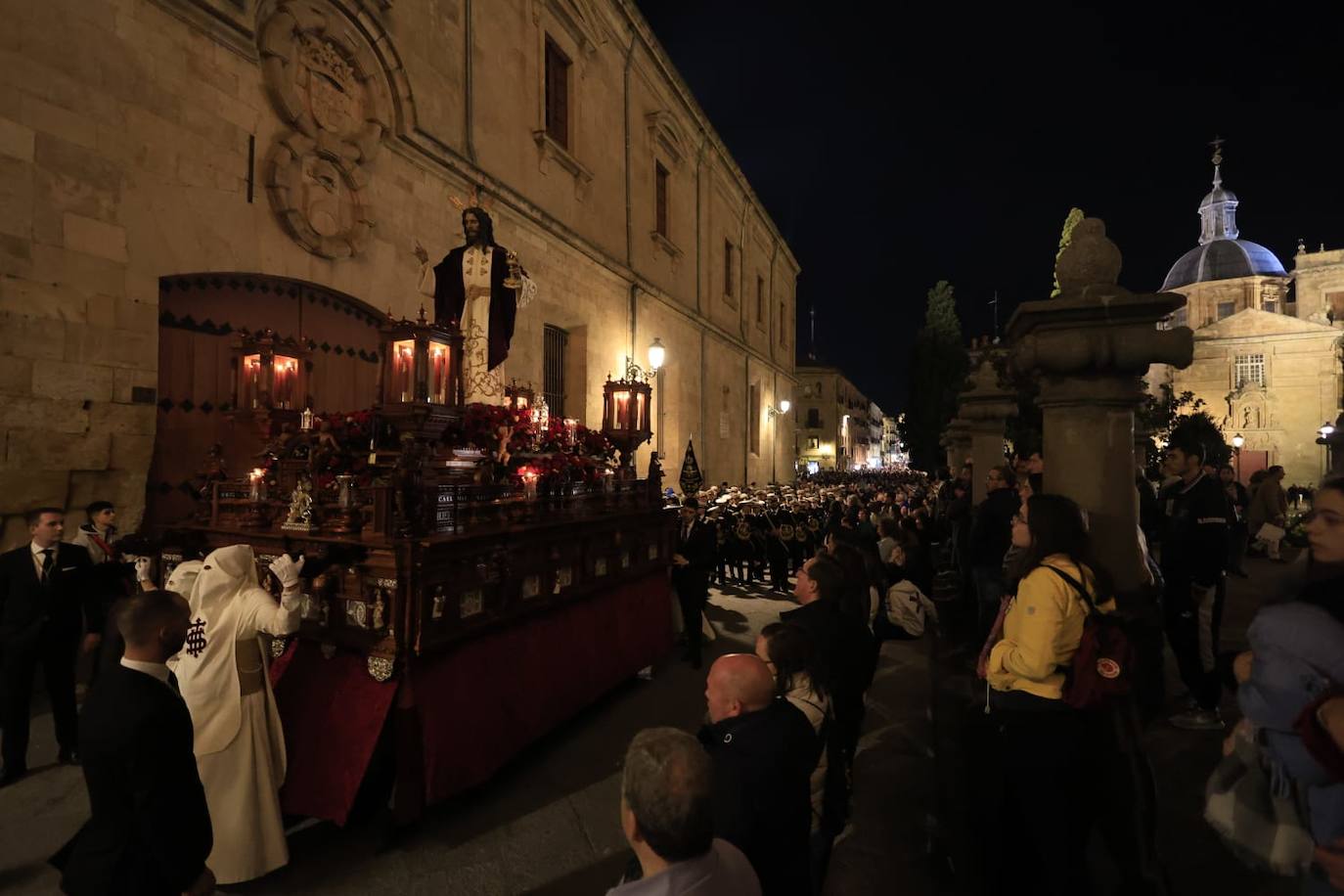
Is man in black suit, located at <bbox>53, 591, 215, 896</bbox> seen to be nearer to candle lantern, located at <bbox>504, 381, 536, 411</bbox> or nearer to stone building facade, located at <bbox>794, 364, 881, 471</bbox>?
candle lantern, located at <bbox>504, 381, 536, 411</bbox>

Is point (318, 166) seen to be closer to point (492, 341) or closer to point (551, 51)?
point (492, 341)

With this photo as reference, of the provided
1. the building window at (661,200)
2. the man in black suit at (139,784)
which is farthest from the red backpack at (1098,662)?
the building window at (661,200)

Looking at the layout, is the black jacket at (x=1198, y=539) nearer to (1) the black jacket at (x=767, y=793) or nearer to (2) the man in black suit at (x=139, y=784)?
(1) the black jacket at (x=767, y=793)

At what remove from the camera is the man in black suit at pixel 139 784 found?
227 centimetres

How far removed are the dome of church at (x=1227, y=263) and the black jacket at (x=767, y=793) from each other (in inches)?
2798

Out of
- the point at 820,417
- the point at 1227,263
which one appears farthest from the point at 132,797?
the point at 1227,263

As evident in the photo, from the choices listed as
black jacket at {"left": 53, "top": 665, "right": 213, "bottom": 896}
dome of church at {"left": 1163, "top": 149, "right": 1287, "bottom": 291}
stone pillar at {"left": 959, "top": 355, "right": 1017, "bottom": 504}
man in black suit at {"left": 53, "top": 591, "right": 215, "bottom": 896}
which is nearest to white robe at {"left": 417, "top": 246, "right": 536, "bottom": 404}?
man in black suit at {"left": 53, "top": 591, "right": 215, "bottom": 896}

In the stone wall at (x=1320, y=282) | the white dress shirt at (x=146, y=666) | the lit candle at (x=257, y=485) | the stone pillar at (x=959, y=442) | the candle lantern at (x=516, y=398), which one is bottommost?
the white dress shirt at (x=146, y=666)

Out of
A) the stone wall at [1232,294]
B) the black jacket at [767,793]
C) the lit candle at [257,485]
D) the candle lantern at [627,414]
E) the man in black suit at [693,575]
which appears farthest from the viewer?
the stone wall at [1232,294]

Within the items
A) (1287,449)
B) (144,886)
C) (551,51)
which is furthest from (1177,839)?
(1287,449)

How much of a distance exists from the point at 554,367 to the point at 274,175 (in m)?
6.92

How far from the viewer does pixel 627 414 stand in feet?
29.6

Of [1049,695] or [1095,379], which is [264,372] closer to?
[1049,695]

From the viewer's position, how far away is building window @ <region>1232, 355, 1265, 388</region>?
4297 cm
